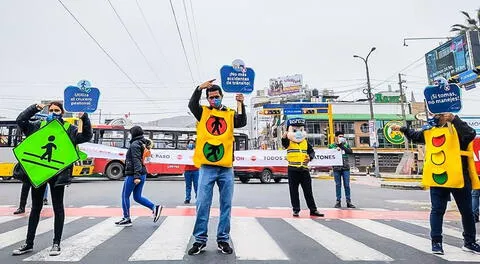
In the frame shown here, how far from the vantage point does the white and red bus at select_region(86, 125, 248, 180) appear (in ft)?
66.1

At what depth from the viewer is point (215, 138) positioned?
4.31 meters

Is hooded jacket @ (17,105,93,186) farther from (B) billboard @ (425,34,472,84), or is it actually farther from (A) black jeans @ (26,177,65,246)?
(B) billboard @ (425,34,472,84)

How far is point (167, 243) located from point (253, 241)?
3.62ft

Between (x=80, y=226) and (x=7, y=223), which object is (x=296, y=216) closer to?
(x=80, y=226)

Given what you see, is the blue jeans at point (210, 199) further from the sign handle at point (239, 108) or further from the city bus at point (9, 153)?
the city bus at point (9, 153)

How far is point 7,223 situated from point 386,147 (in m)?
49.3

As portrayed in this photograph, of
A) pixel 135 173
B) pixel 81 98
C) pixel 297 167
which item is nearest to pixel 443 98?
pixel 297 167

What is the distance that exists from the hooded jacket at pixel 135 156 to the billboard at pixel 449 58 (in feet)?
72.9

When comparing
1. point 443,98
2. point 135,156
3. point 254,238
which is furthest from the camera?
point 135,156

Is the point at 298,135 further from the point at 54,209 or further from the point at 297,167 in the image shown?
the point at 54,209

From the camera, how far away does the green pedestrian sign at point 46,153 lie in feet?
13.6

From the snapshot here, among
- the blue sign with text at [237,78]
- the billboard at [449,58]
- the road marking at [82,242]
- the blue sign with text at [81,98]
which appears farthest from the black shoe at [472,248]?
the billboard at [449,58]

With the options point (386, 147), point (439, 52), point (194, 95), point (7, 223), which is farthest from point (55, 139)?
point (386, 147)

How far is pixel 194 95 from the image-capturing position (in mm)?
4359
